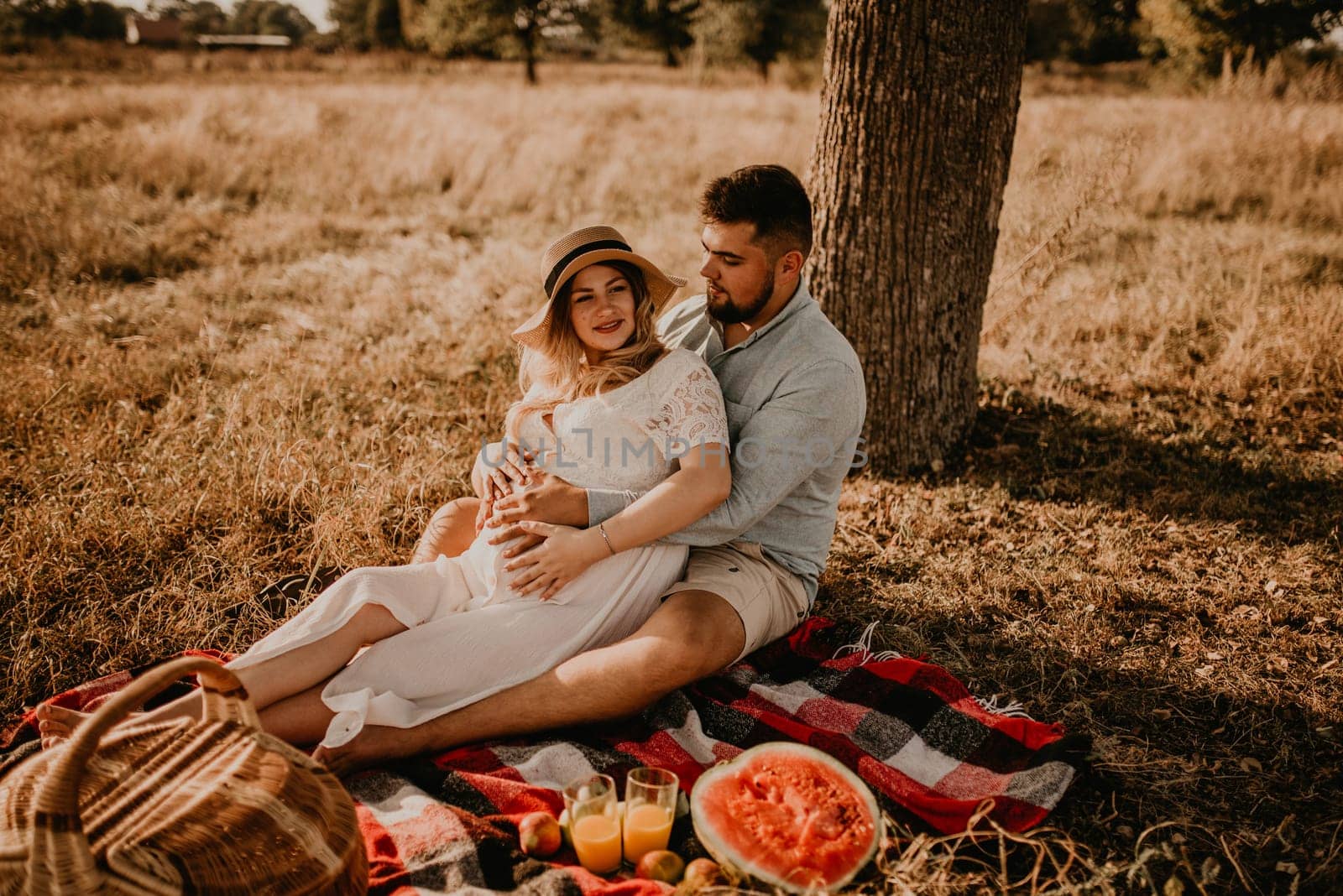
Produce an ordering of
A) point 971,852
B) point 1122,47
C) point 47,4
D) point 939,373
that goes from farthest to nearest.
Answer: point 1122,47
point 47,4
point 939,373
point 971,852

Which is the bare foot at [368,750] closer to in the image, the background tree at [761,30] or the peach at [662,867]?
the peach at [662,867]

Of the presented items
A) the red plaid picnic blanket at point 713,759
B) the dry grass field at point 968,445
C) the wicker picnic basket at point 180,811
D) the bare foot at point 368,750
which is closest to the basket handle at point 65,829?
the wicker picnic basket at point 180,811

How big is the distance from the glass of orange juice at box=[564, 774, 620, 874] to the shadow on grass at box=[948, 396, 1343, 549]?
10.8 ft

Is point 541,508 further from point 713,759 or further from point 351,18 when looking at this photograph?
point 351,18

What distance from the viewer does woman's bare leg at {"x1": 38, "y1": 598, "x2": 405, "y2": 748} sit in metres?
2.61

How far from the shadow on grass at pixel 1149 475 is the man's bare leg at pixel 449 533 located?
2.96 meters

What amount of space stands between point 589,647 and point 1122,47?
4421cm

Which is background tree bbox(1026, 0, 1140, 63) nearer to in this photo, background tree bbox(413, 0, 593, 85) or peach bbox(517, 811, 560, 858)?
background tree bbox(413, 0, 593, 85)

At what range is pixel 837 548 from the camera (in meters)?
4.34

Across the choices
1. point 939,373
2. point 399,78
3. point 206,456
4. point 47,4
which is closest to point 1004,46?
point 939,373

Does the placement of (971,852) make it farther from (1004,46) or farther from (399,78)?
(399,78)

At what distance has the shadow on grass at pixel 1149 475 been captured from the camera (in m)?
4.42

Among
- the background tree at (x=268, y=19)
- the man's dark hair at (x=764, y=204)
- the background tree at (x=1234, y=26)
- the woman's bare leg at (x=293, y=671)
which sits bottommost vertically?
the woman's bare leg at (x=293, y=671)

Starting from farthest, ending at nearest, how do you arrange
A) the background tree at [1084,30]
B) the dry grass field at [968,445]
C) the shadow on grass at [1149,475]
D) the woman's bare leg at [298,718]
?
the background tree at [1084,30]
the shadow on grass at [1149,475]
the dry grass field at [968,445]
the woman's bare leg at [298,718]
